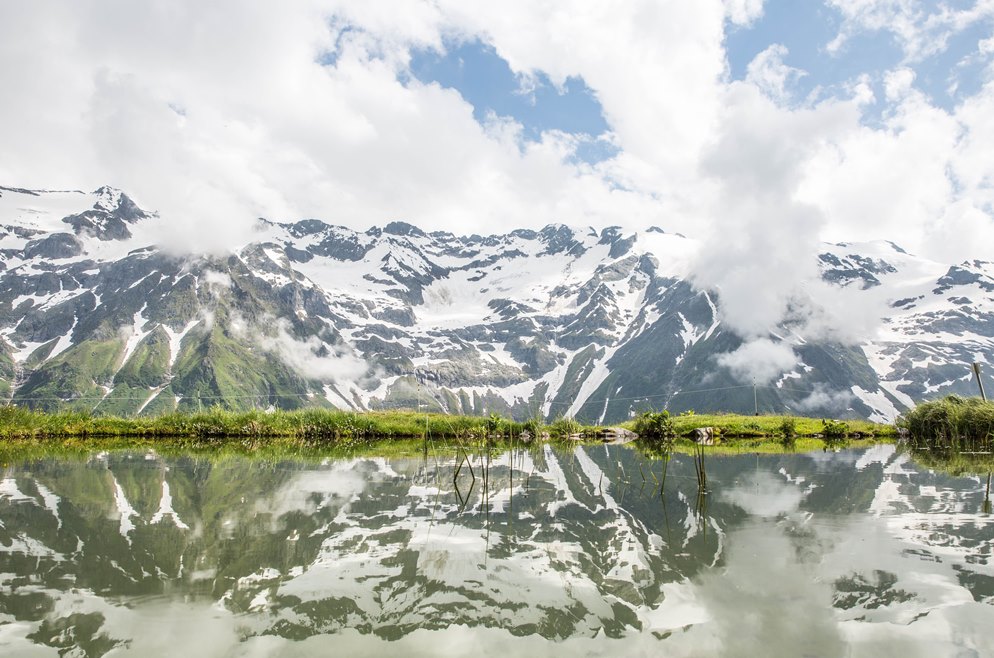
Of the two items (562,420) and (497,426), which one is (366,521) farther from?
(562,420)

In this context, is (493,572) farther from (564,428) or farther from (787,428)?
(787,428)

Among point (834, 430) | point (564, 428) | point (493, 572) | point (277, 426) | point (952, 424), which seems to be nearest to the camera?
→ point (493, 572)

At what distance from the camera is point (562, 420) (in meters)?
46.2

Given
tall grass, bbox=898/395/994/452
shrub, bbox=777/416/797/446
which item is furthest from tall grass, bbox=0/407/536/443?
tall grass, bbox=898/395/994/452

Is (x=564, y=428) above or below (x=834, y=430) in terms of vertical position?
below

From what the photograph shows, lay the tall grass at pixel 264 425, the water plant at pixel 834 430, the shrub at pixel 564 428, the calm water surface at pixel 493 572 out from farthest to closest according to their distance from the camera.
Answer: the water plant at pixel 834 430 → the shrub at pixel 564 428 → the tall grass at pixel 264 425 → the calm water surface at pixel 493 572

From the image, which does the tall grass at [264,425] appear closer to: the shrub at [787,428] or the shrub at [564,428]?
the shrub at [564,428]

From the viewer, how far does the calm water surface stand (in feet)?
18.1

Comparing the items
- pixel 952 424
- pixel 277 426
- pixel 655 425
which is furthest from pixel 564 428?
pixel 952 424

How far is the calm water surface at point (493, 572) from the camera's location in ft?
Result: 18.1

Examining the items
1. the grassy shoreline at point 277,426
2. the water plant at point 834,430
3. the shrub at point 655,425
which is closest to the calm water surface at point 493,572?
the grassy shoreline at point 277,426

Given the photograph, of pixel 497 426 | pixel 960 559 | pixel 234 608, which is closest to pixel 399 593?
pixel 234 608

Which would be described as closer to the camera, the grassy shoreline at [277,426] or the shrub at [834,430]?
the grassy shoreline at [277,426]

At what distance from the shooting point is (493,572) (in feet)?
25.2
